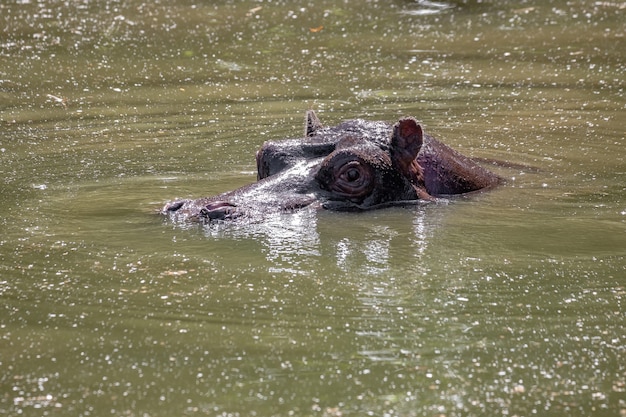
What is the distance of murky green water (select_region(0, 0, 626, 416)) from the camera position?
4.37 meters

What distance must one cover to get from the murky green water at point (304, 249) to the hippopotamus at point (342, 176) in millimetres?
179

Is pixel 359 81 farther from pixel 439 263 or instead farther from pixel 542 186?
pixel 439 263

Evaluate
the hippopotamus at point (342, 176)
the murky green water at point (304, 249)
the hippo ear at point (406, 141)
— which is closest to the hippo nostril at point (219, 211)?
the hippopotamus at point (342, 176)

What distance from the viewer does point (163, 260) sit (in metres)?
6.02

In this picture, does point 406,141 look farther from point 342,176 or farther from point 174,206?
point 174,206

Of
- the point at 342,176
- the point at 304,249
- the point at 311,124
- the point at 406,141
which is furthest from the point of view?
the point at 311,124

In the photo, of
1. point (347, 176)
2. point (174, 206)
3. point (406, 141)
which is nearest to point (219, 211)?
point (174, 206)

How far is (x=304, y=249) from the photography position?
242 inches

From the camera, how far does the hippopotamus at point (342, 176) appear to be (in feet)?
22.4

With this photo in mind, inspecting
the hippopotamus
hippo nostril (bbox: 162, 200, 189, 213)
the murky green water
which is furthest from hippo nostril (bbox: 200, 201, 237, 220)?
hippo nostril (bbox: 162, 200, 189, 213)

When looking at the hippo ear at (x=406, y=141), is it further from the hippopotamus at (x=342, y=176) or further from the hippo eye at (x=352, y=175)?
the hippo eye at (x=352, y=175)

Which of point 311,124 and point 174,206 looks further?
point 311,124

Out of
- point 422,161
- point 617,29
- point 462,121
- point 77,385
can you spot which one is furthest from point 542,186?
point 617,29

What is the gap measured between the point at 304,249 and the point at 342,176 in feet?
3.12
